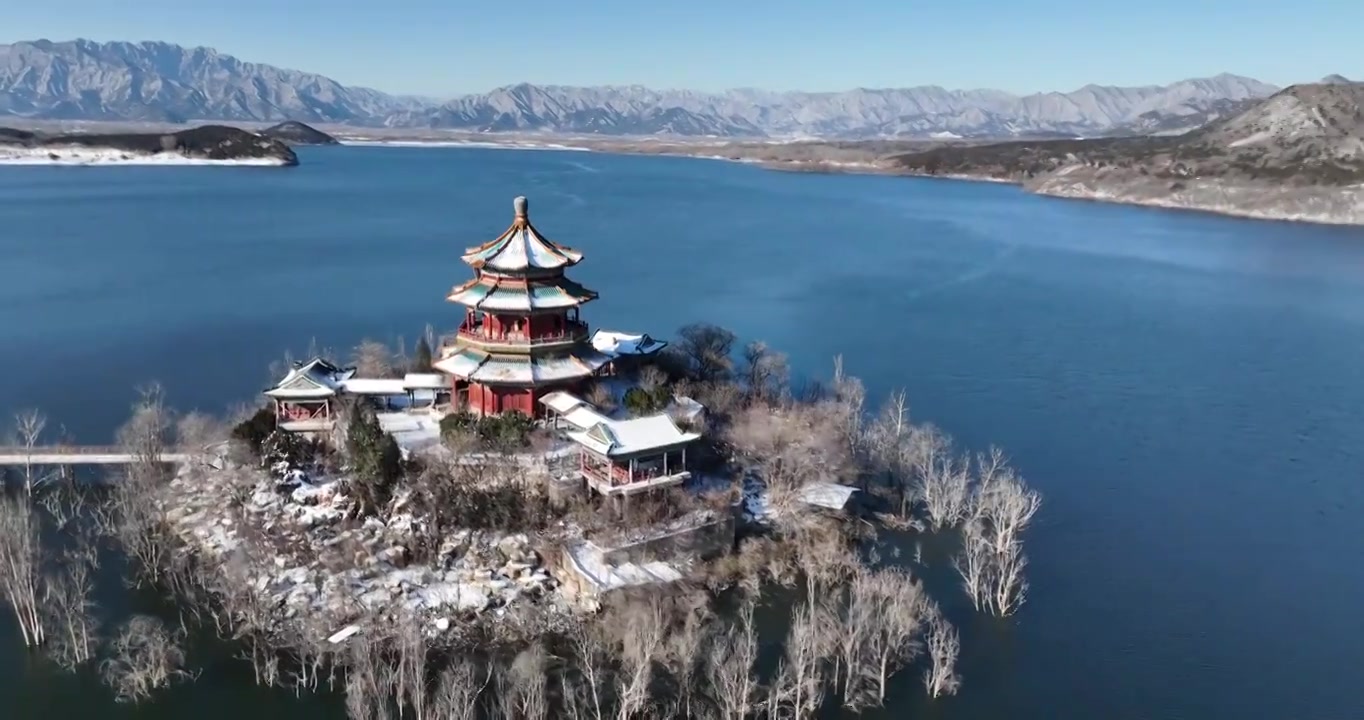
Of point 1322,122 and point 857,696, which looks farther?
point 1322,122

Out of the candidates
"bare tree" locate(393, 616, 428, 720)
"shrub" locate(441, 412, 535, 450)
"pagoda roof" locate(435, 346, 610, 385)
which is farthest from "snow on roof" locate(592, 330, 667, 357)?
"bare tree" locate(393, 616, 428, 720)

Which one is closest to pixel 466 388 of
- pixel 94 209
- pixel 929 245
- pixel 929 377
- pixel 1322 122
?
pixel 929 377

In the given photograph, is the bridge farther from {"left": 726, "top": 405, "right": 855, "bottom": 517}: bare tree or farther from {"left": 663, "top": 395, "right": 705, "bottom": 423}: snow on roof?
{"left": 726, "top": 405, "right": 855, "bottom": 517}: bare tree

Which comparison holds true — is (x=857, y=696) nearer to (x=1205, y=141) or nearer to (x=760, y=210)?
(x=760, y=210)

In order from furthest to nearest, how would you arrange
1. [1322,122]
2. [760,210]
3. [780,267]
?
[1322,122], [760,210], [780,267]

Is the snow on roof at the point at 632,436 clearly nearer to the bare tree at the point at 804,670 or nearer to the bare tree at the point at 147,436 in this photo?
the bare tree at the point at 804,670
